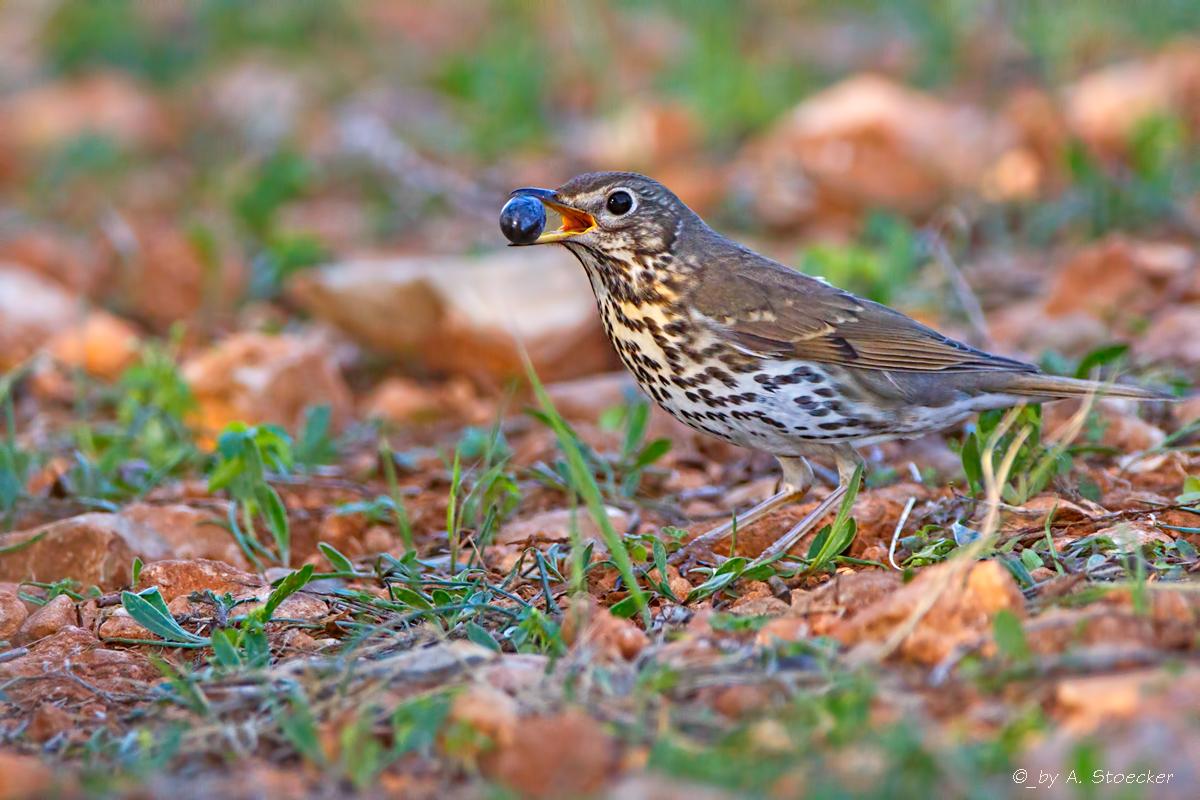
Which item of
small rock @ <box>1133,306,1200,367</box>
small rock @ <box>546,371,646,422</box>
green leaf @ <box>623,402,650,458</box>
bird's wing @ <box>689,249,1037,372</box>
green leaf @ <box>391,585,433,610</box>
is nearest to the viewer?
green leaf @ <box>391,585,433,610</box>

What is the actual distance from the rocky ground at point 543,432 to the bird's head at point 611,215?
2.49 feet

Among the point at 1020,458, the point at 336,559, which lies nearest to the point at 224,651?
the point at 336,559

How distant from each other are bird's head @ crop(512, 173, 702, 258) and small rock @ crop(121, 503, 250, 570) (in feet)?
5.40

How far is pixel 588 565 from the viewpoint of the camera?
168 inches

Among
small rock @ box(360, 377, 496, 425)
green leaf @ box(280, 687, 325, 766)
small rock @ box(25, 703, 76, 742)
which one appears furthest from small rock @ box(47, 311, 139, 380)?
green leaf @ box(280, 687, 325, 766)

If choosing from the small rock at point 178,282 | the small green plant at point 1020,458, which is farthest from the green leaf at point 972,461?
the small rock at point 178,282

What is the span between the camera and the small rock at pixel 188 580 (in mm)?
4326

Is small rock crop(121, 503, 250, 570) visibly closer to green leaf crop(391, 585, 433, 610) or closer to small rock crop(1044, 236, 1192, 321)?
green leaf crop(391, 585, 433, 610)

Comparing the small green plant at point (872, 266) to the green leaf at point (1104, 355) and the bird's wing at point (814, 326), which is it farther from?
the green leaf at point (1104, 355)

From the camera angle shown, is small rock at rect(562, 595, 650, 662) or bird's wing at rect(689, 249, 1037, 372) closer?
small rock at rect(562, 595, 650, 662)

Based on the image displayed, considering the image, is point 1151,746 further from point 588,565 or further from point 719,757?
point 588,565

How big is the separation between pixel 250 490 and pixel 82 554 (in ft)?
2.07

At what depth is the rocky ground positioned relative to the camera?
9.73 feet

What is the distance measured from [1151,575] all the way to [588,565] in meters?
1.66
